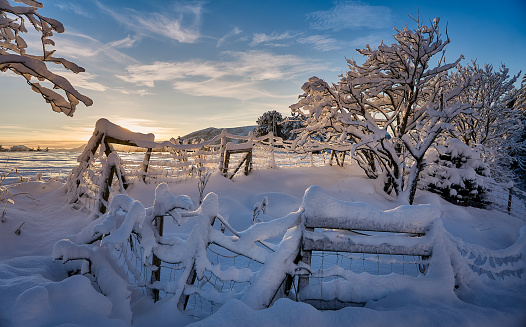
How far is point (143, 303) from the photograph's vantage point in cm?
256

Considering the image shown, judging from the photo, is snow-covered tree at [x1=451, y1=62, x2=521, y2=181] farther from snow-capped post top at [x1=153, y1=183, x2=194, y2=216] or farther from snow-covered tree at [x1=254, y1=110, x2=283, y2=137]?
snow-covered tree at [x1=254, y1=110, x2=283, y2=137]

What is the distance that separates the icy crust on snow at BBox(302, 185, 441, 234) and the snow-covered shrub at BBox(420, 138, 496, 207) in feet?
33.2

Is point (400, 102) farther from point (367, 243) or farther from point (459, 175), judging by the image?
point (367, 243)

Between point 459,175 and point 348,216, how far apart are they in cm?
1133

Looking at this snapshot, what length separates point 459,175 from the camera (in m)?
11.2

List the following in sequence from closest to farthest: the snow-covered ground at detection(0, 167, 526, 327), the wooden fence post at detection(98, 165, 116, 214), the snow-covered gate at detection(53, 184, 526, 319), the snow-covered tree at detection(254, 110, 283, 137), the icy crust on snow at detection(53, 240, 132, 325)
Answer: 1. the snow-covered ground at detection(0, 167, 526, 327)
2. the icy crust on snow at detection(53, 240, 132, 325)
3. the snow-covered gate at detection(53, 184, 526, 319)
4. the wooden fence post at detection(98, 165, 116, 214)
5. the snow-covered tree at detection(254, 110, 283, 137)

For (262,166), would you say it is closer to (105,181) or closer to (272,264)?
(105,181)

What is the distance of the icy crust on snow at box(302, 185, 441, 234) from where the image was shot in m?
2.59

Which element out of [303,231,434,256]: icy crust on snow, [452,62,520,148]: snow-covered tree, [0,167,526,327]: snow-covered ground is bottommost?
[0,167,526,327]: snow-covered ground

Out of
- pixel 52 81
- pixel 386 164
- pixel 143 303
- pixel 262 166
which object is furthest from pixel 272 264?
pixel 262 166

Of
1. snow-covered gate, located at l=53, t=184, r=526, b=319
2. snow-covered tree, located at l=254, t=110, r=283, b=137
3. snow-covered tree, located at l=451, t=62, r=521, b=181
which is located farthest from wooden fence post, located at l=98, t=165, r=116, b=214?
snow-covered tree, located at l=254, t=110, r=283, b=137

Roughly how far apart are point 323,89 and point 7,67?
26.5 ft

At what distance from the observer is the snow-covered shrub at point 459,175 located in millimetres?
11156

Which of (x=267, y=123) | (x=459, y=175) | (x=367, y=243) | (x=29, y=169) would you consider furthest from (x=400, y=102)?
(x=267, y=123)
